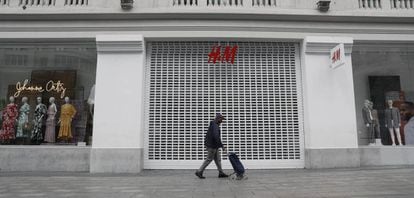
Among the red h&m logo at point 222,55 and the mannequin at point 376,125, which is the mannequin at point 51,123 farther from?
the mannequin at point 376,125

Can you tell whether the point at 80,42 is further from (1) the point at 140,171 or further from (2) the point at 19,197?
(2) the point at 19,197

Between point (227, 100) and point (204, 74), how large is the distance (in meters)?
1.14

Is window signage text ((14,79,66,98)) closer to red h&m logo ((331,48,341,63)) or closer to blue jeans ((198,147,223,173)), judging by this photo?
blue jeans ((198,147,223,173))

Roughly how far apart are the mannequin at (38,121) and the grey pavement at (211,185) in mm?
1594

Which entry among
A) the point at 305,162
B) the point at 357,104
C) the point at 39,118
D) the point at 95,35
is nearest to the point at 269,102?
the point at 305,162

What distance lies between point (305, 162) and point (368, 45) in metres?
4.59

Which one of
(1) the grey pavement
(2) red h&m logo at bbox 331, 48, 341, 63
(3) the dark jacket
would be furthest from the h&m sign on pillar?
(3) the dark jacket

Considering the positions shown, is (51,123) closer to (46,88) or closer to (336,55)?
(46,88)

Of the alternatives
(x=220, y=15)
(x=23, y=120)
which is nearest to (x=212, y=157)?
(x=220, y=15)

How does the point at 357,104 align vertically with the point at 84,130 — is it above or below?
above

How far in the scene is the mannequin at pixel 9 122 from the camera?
11805 millimetres

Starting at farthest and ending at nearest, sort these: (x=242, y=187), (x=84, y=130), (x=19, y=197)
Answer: (x=84, y=130)
(x=242, y=187)
(x=19, y=197)

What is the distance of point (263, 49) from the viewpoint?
12.2m

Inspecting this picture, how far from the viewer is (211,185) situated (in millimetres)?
8242
